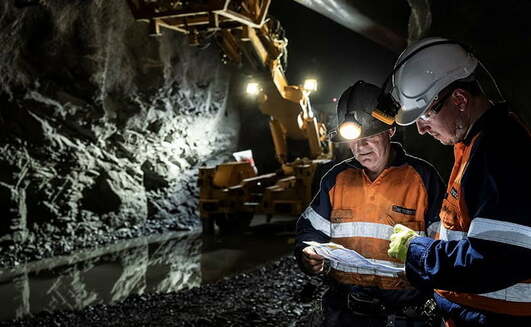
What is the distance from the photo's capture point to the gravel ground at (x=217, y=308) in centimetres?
438

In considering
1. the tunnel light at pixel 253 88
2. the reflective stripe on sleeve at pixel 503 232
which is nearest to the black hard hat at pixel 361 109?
the reflective stripe on sleeve at pixel 503 232

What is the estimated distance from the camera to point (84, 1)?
887 centimetres

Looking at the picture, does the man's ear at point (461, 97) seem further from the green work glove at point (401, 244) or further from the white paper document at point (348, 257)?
the white paper document at point (348, 257)

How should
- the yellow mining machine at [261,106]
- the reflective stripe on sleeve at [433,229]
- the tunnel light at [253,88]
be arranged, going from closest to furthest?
1. the reflective stripe on sleeve at [433,229]
2. the yellow mining machine at [261,106]
3. the tunnel light at [253,88]

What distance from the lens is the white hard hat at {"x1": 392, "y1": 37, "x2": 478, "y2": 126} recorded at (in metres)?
1.71

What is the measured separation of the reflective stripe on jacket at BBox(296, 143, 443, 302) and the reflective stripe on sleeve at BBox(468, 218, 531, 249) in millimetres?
705

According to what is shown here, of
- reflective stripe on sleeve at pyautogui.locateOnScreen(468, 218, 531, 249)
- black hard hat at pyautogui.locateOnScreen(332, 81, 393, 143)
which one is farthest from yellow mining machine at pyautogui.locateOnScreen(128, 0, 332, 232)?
reflective stripe on sleeve at pyautogui.locateOnScreen(468, 218, 531, 249)

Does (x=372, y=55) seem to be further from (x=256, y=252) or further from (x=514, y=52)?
(x=514, y=52)

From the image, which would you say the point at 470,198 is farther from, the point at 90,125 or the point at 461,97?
the point at 90,125

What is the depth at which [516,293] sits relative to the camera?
1.49 metres

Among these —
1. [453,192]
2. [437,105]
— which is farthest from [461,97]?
[453,192]

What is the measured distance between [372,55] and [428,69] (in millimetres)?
15608

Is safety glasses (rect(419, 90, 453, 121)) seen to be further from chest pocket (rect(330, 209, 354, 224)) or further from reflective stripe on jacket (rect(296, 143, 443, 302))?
chest pocket (rect(330, 209, 354, 224))

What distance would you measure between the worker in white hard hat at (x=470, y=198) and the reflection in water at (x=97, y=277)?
15.8 ft
